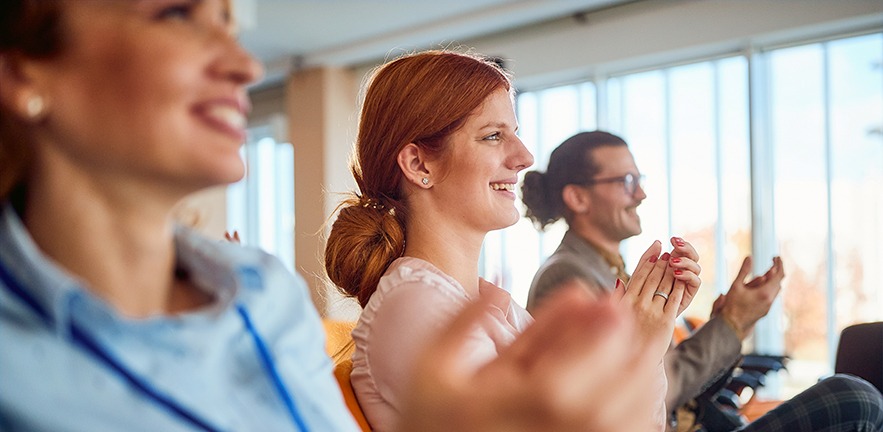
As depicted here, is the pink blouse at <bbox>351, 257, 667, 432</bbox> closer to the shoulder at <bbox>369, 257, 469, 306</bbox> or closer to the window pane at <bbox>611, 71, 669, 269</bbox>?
the shoulder at <bbox>369, 257, 469, 306</bbox>

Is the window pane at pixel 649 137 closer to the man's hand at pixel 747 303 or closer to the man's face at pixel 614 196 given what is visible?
the man's face at pixel 614 196

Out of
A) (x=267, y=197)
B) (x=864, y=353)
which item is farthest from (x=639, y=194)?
(x=267, y=197)

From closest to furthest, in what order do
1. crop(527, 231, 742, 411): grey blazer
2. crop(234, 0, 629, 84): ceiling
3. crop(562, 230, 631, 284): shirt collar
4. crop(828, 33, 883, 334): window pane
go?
crop(527, 231, 742, 411): grey blazer
crop(562, 230, 631, 284): shirt collar
crop(828, 33, 883, 334): window pane
crop(234, 0, 629, 84): ceiling

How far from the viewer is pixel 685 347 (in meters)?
2.28

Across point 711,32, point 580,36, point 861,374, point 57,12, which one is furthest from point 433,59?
point 580,36

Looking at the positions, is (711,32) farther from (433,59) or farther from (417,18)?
(433,59)

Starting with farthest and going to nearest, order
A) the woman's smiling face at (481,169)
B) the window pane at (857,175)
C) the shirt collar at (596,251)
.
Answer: the window pane at (857,175) < the shirt collar at (596,251) < the woman's smiling face at (481,169)

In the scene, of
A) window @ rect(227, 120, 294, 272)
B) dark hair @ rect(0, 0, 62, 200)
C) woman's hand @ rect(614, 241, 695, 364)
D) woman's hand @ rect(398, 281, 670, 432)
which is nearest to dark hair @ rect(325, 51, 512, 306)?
woman's hand @ rect(614, 241, 695, 364)

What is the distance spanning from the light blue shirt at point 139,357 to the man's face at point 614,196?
6.11 ft

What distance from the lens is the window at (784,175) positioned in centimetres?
534

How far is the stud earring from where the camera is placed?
0.72 metres

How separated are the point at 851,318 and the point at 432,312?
4.88 meters

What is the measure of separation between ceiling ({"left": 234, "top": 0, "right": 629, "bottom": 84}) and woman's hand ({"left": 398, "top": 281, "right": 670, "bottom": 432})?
18.4 feet

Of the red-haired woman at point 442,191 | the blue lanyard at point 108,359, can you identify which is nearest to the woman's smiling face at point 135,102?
the blue lanyard at point 108,359
